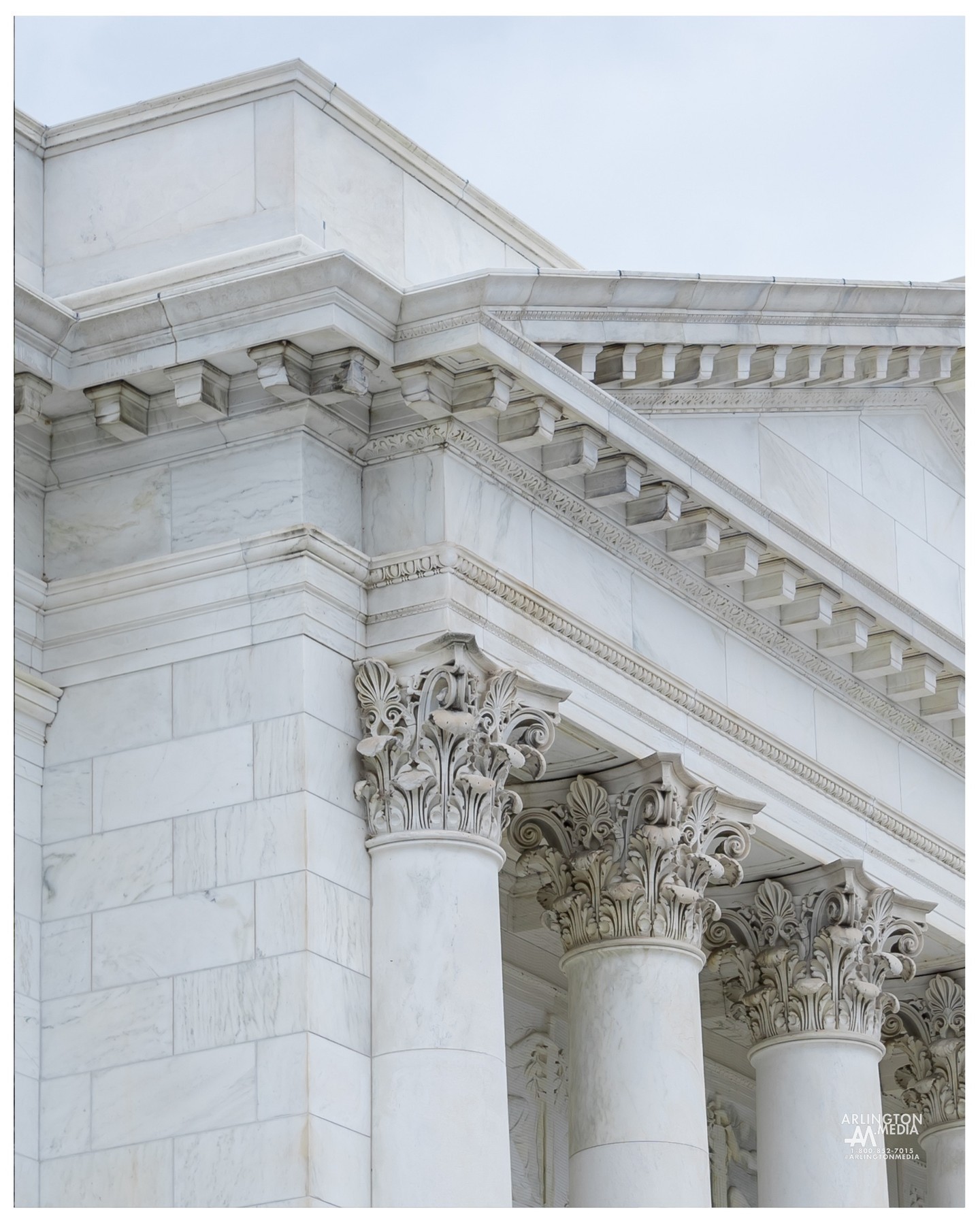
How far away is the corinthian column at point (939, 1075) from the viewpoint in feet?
105

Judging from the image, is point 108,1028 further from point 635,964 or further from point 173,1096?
point 635,964

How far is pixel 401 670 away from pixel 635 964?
389 centimetres

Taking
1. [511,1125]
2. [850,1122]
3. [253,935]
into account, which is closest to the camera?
[253,935]

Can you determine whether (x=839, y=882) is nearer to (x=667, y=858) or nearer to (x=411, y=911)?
(x=667, y=858)

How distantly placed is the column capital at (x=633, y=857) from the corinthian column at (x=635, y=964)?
0.04ft

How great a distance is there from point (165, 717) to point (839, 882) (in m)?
8.07

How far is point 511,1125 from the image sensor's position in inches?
1184

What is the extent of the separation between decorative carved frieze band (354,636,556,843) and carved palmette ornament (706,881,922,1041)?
582 centimetres

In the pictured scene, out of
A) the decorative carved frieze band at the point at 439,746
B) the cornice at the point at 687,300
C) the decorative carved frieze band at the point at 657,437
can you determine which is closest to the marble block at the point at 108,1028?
the decorative carved frieze band at the point at 439,746

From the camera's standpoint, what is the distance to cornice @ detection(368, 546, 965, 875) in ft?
76.5

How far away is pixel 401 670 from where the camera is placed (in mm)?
23047

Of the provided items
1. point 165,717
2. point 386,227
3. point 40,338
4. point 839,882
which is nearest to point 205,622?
point 165,717

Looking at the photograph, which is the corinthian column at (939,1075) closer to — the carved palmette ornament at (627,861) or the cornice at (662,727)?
the cornice at (662,727)

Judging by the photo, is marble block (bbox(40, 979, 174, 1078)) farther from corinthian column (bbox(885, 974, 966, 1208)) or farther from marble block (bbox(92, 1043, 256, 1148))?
corinthian column (bbox(885, 974, 966, 1208))
